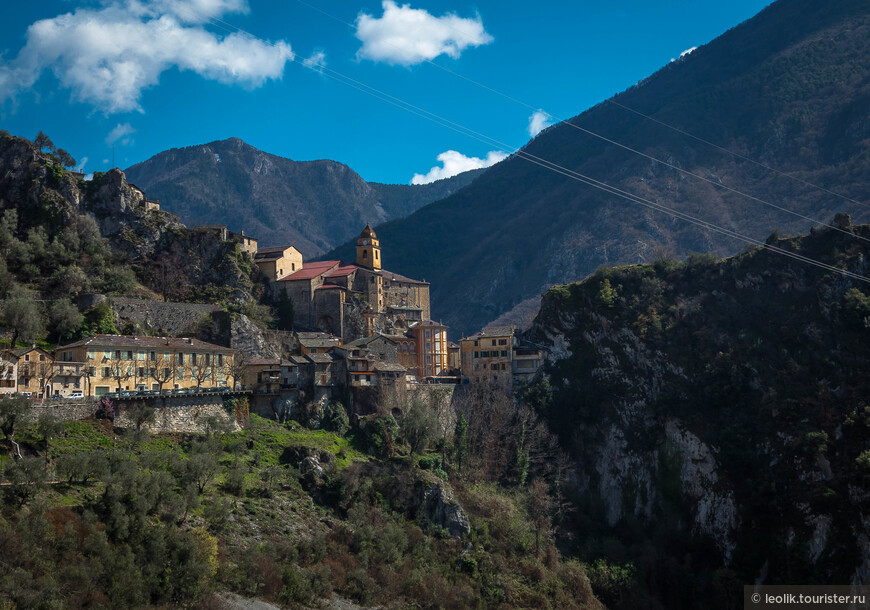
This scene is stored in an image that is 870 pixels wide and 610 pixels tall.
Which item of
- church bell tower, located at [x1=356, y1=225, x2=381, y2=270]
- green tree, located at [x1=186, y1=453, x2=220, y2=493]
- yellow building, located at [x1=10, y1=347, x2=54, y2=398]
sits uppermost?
church bell tower, located at [x1=356, y1=225, x2=381, y2=270]

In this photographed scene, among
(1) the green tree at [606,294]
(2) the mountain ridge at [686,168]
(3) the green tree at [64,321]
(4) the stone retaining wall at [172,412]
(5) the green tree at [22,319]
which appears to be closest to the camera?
(4) the stone retaining wall at [172,412]

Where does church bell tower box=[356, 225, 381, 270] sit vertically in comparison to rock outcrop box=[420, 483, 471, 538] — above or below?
above

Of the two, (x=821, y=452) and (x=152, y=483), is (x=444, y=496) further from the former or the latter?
(x=821, y=452)

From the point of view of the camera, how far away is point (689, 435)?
6606 cm

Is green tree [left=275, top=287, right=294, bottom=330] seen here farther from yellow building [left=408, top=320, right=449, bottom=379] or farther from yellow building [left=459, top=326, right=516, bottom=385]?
yellow building [left=459, top=326, right=516, bottom=385]

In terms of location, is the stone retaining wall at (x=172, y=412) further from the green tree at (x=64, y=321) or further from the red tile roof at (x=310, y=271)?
the red tile roof at (x=310, y=271)

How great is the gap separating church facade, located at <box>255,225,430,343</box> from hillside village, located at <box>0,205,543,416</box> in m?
0.11

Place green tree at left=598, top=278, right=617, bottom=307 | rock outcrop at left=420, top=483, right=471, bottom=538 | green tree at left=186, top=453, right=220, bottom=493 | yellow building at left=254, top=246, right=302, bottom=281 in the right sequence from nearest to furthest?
green tree at left=186, top=453, right=220, bottom=493, rock outcrop at left=420, top=483, right=471, bottom=538, green tree at left=598, top=278, right=617, bottom=307, yellow building at left=254, top=246, right=302, bottom=281

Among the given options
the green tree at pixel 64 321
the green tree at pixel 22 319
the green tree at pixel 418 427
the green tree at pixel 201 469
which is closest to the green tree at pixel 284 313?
the green tree at pixel 418 427

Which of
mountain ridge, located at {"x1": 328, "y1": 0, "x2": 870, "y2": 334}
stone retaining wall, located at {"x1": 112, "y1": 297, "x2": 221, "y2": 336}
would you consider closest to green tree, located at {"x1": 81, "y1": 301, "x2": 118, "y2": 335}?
Result: stone retaining wall, located at {"x1": 112, "y1": 297, "x2": 221, "y2": 336}

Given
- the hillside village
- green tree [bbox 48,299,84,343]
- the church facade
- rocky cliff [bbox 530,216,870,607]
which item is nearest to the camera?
the hillside village

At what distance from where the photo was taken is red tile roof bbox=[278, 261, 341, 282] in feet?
→ 268

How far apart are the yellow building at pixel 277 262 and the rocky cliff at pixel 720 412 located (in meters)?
27.1

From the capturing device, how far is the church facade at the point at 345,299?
79750 mm
